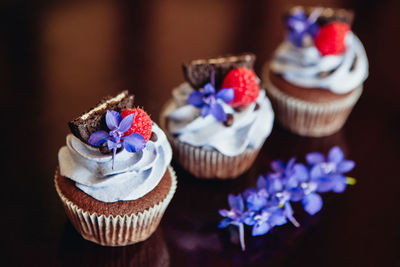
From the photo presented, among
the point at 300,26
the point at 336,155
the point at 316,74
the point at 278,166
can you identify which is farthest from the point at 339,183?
the point at 300,26

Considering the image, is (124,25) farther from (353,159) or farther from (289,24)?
(353,159)

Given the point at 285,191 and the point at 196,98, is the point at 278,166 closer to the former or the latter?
the point at 285,191

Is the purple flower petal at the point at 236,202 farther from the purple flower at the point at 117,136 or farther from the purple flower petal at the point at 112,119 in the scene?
the purple flower petal at the point at 112,119

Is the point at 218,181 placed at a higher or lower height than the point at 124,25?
lower

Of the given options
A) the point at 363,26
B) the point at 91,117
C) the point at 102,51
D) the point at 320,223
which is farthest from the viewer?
the point at 363,26

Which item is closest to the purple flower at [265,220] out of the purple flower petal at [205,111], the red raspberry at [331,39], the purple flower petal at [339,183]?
the purple flower petal at [339,183]

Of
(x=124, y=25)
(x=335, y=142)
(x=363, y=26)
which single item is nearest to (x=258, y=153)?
(x=335, y=142)
